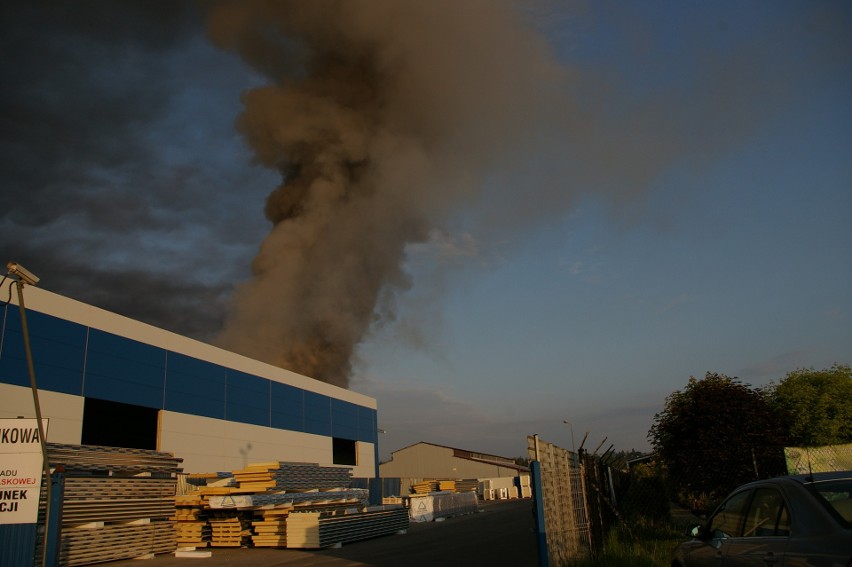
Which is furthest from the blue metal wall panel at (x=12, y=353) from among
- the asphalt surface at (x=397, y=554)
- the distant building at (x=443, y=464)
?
the distant building at (x=443, y=464)

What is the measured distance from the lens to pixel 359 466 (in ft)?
144

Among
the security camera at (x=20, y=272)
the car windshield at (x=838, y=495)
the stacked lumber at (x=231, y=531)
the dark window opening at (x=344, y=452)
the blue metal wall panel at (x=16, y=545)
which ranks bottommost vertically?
the stacked lumber at (x=231, y=531)

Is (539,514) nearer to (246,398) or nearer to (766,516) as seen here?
(766,516)

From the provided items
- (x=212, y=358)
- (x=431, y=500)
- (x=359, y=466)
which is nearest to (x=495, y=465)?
(x=359, y=466)

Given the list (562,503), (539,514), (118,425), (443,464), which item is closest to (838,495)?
(539,514)

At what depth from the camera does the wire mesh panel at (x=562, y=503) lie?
26.2 feet

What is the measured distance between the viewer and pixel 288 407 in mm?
35219

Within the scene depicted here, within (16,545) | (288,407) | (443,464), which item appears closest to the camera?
(16,545)

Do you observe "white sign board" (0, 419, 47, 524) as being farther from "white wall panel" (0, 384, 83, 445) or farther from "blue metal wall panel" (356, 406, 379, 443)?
"blue metal wall panel" (356, 406, 379, 443)

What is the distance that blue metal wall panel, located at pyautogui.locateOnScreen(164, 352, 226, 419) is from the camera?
2647cm

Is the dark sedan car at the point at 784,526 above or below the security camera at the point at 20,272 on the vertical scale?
below

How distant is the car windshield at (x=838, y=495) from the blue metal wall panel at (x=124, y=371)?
2290cm

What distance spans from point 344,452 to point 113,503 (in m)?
28.1

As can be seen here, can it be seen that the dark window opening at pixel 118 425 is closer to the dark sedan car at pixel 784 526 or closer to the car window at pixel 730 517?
the car window at pixel 730 517
